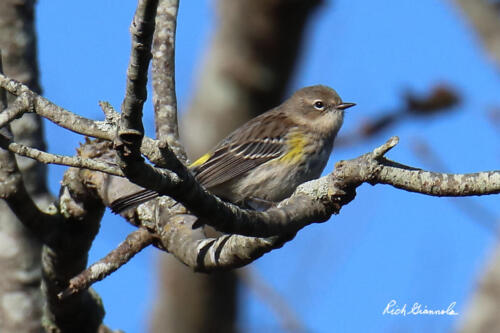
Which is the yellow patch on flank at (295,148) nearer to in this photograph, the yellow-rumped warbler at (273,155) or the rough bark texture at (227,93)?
the yellow-rumped warbler at (273,155)

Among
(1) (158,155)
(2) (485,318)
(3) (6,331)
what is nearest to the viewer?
(1) (158,155)

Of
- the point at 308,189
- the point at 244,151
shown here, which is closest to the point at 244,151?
the point at 244,151

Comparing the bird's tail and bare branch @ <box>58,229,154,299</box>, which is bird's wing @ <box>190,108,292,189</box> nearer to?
the bird's tail

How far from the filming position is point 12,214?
5.52m

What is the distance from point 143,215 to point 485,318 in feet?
14.3

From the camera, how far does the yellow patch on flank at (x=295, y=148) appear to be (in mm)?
7432

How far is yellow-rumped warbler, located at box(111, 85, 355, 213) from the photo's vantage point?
7195 millimetres

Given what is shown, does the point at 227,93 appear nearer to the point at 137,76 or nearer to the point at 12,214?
the point at 12,214

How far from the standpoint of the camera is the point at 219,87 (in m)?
9.84

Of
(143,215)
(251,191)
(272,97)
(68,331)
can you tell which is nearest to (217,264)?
(143,215)

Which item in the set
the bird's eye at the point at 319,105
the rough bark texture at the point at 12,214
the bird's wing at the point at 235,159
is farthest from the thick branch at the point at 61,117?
the bird's eye at the point at 319,105

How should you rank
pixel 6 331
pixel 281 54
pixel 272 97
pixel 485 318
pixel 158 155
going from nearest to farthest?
pixel 158 155 < pixel 6 331 < pixel 485 318 < pixel 281 54 < pixel 272 97

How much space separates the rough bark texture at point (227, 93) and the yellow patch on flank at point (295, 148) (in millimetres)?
1467

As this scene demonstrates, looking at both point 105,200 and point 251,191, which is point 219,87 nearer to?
point 251,191
